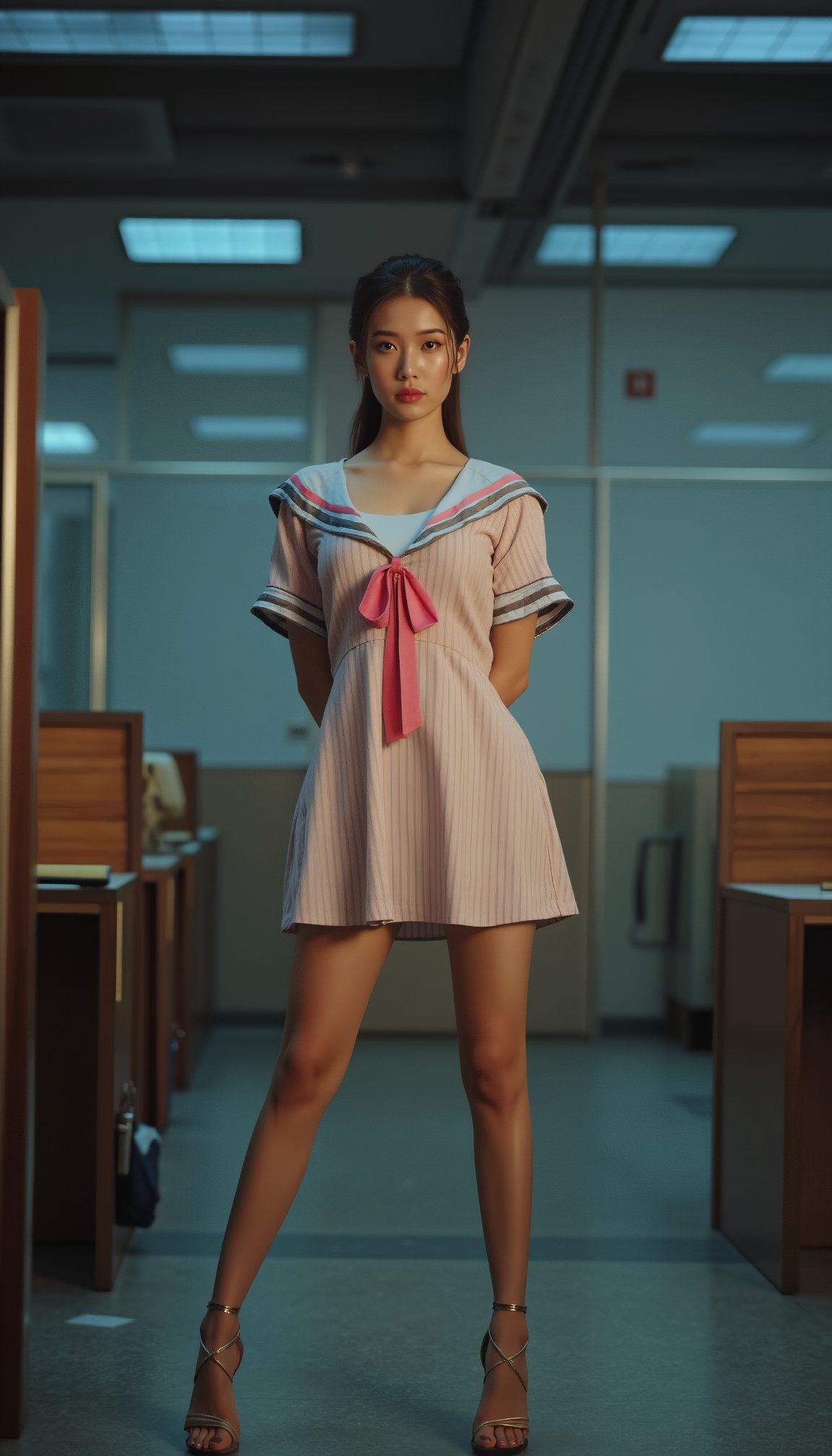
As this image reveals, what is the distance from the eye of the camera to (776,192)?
252 inches

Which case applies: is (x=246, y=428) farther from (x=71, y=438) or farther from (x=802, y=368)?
(x=802, y=368)

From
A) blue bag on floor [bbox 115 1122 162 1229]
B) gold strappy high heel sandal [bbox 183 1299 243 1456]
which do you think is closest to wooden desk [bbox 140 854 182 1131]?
blue bag on floor [bbox 115 1122 162 1229]

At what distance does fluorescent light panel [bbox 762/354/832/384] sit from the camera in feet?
21.4

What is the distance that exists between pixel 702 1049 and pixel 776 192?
371cm

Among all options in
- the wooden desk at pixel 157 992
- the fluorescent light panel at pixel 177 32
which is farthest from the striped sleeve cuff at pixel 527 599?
the fluorescent light panel at pixel 177 32

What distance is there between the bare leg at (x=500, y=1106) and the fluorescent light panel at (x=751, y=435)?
16.1 feet

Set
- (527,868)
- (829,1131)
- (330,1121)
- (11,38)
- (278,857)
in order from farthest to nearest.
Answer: (278,857) < (11,38) < (330,1121) < (829,1131) < (527,868)

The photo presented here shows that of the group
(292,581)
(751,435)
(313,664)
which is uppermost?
(751,435)

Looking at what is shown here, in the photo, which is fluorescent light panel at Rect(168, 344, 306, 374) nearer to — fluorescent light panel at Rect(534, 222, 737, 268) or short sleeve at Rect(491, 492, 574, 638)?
fluorescent light panel at Rect(534, 222, 737, 268)

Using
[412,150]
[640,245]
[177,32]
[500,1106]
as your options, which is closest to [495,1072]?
[500,1106]

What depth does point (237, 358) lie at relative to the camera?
6730 mm

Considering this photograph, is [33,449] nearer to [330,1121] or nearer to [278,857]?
[330,1121]

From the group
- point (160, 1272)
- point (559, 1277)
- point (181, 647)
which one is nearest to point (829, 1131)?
point (559, 1277)

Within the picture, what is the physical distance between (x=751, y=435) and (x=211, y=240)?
2.53 meters
